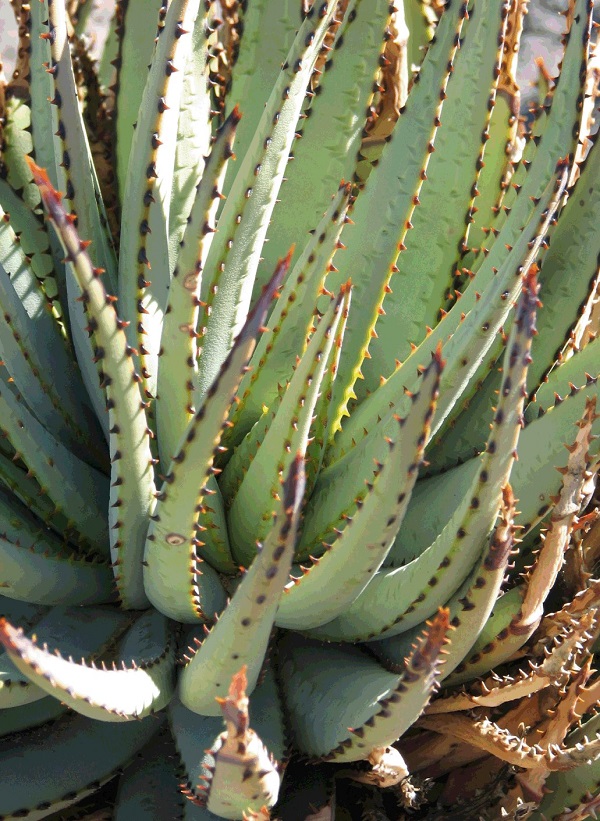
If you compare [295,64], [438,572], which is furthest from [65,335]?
[438,572]

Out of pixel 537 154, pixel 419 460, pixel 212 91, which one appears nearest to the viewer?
pixel 419 460

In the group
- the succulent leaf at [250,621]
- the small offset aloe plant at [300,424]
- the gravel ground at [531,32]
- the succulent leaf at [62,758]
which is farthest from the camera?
the gravel ground at [531,32]

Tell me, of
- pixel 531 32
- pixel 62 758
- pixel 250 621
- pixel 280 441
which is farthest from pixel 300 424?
pixel 531 32

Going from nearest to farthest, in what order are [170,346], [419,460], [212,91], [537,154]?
[419,460]
[170,346]
[537,154]
[212,91]

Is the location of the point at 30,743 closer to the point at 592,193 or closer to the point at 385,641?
the point at 385,641

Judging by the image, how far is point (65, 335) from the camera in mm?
973

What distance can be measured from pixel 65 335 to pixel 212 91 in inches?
12.5

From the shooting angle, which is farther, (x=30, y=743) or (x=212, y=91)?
(x=212, y=91)

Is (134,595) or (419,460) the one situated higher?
(419,460)

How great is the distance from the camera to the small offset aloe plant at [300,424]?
71 centimetres

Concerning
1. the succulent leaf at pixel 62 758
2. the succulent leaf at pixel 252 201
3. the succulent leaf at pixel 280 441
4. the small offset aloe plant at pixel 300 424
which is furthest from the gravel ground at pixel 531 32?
the succulent leaf at pixel 62 758

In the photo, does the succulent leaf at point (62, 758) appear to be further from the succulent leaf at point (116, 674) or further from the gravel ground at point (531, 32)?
the gravel ground at point (531, 32)

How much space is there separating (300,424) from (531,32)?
2457mm

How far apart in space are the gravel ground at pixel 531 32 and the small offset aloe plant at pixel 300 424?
178 cm
